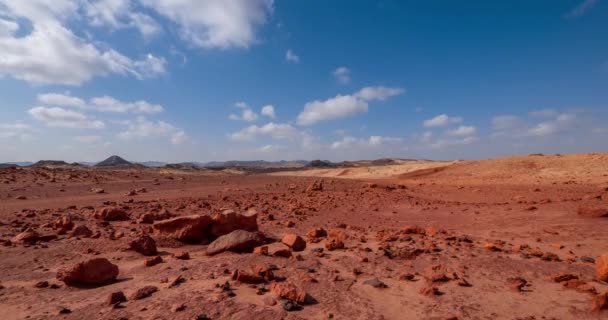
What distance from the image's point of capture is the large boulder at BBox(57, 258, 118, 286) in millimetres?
5059

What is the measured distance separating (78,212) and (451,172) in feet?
102

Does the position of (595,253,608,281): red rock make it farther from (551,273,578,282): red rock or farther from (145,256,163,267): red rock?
(145,256,163,267): red rock

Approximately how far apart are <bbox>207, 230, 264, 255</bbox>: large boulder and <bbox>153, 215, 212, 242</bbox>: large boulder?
1103 mm

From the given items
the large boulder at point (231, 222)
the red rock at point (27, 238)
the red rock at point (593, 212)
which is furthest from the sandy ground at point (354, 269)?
the large boulder at point (231, 222)

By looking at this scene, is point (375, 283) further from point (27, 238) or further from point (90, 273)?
point (27, 238)

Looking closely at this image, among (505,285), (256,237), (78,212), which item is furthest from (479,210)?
(78,212)

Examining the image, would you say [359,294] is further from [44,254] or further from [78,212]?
[78,212]

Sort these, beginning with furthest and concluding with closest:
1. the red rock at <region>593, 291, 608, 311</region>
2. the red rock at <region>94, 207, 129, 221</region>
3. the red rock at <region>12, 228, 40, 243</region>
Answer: the red rock at <region>94, 207, 129, 221</region> → the red rock at <region>12, 228, 40, 243</region> → the red rock at <region>593, 291, 608, 311</region>

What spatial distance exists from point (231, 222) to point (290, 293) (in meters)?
4.06

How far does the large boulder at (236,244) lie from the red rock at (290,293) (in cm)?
222

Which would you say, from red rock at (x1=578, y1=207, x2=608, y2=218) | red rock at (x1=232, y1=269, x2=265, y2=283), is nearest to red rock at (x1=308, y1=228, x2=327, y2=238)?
red rock at (x1=232, y1=269, x2=265, y2=283)

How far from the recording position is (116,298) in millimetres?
4414

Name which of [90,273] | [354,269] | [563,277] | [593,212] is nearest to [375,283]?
[354,269]

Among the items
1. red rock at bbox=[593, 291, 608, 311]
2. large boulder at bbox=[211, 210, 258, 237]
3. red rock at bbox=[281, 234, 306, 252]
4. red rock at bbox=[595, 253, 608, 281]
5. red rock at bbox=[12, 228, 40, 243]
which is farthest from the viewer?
large boulder at bbox=[211, 210, 258, 237]
